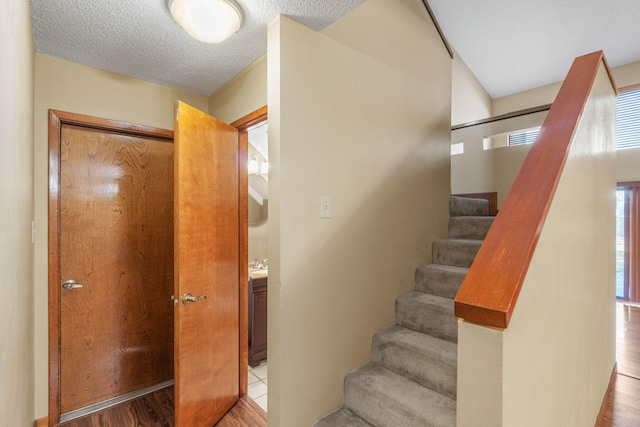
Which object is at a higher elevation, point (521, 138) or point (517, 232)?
point (521, 138)

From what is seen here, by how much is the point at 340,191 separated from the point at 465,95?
3.29 metres

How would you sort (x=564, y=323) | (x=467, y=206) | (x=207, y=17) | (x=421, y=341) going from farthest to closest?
(x=467, y=206)
(x=421, y=341)
(x=207, y=17)
(x=564, y=323)

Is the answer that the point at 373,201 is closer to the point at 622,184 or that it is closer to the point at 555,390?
the point at 555,390

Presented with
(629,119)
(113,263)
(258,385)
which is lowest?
(258,385)

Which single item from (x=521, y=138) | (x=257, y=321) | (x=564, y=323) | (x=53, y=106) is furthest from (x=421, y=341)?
(x=53, y=106)

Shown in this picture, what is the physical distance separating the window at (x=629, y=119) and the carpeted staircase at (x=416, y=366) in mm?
4010

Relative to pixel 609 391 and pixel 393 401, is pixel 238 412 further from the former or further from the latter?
pixel 609 391

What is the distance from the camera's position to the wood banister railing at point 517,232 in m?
0.75

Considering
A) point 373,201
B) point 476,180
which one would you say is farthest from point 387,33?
point 476,180

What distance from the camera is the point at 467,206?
9.77 ft

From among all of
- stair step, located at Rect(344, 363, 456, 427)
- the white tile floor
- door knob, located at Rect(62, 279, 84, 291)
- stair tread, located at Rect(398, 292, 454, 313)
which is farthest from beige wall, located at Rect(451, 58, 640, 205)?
door knob, located at Rect(62, 279, 84, 291)

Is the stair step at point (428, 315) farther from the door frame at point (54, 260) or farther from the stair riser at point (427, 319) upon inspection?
the door frame at point (54, 260)

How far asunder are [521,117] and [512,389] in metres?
2.80

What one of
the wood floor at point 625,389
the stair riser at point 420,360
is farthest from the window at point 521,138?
the stair riser at point 420,360
